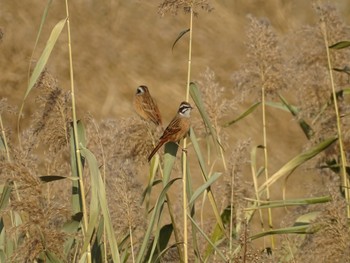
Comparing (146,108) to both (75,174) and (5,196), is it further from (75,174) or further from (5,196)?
(5,196)

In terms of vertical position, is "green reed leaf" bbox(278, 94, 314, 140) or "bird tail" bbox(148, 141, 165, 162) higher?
"green reed leaf" bbox(278, 94, 314, 140)

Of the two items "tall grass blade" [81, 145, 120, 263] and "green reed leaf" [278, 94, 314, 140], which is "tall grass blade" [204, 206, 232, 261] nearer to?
"tall grass blade" [81, 145, 120, 263]

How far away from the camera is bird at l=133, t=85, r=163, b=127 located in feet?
22.4

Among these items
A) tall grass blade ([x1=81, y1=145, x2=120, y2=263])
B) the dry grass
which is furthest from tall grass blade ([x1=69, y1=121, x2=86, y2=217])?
tall grass blade ([x1=81, y1=145, x2=120, y2=263])

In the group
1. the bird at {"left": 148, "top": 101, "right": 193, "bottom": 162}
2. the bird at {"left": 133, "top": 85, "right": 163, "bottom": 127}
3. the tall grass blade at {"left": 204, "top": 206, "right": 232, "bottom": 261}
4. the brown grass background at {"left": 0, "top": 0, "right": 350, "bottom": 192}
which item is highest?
the brown grass background at {"left": 0, "top": 0, "right": 350, "bottom": 192}

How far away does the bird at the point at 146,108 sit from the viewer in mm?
6812

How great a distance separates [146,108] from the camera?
7.11m

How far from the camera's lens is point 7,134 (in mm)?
5801

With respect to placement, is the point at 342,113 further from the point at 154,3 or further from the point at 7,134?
the point at 154,3

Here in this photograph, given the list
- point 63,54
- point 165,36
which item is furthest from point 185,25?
point 63,54

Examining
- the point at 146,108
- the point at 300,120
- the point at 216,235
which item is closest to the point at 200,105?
the point at 216,235

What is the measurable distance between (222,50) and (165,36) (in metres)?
1.31

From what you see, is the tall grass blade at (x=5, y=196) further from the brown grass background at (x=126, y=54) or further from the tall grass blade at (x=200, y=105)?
the brown grass background at (x=126, y=54)

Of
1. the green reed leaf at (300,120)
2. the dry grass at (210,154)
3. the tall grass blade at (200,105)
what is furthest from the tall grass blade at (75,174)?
the green reed leaf at (300,120)
